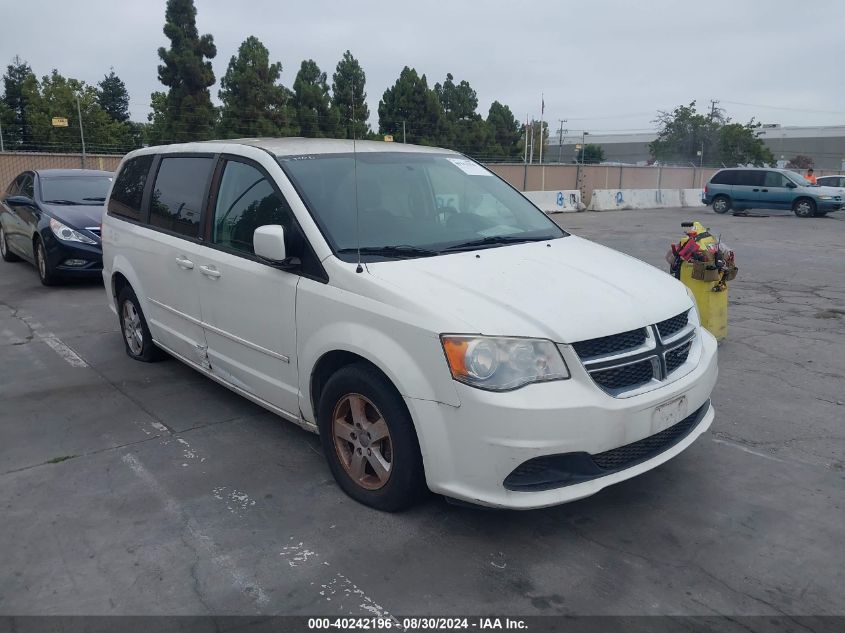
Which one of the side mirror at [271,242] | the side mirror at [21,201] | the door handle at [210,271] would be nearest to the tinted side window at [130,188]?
the door handle at [210,271]

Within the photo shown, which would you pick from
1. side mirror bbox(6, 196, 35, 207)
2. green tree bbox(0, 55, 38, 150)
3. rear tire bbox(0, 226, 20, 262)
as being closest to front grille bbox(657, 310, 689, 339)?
side mirror bbox(6, 196, 35, 207)

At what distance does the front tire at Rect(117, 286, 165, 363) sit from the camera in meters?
5.98

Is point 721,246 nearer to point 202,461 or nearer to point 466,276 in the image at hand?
point 466,276

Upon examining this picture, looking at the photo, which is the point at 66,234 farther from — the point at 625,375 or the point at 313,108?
the point at 313,108

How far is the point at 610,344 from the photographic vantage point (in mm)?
3266

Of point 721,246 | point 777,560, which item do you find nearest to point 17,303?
point 721,246

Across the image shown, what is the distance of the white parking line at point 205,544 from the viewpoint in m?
3.01

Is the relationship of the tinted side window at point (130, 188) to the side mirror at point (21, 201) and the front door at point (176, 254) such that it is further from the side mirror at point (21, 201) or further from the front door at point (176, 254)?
the side mirror at point (21, 201)

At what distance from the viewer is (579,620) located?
2.82 metres

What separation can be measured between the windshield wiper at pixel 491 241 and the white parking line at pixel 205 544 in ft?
6.22

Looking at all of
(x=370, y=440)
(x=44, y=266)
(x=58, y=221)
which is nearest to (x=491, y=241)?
(x=370, y=440)

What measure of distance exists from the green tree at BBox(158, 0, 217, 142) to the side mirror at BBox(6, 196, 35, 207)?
22844 millimetres

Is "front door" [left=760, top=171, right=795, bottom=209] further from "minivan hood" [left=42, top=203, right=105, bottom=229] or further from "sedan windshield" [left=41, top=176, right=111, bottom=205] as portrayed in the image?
"minivan hood" [left=42, top=203, right=105, bottom=229]

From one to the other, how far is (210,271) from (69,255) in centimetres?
588
